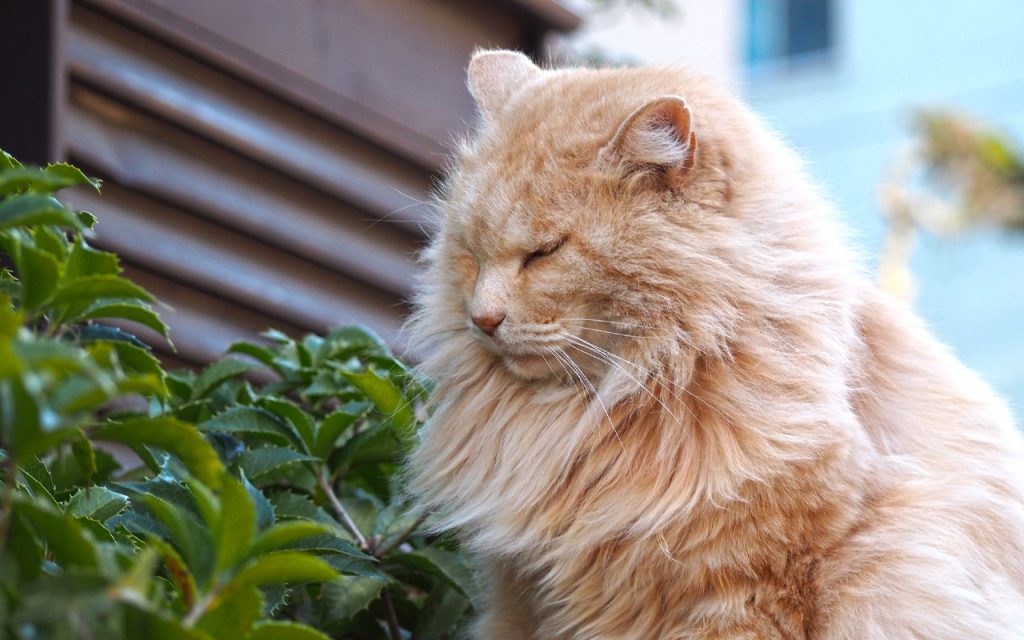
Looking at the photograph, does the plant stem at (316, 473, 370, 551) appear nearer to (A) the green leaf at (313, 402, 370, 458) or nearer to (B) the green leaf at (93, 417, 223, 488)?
(A) the green leaf at (313, 402, 370, 458)

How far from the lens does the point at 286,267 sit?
3.21 metres

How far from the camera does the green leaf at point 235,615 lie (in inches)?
37.6

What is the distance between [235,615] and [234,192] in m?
2.20

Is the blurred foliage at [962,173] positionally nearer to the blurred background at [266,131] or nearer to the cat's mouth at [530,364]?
the blurred background at [266,131]

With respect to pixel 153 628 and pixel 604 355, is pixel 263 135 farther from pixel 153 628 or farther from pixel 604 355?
pixel 153 628

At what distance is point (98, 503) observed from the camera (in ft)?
4.37

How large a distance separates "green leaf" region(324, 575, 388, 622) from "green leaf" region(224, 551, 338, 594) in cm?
62

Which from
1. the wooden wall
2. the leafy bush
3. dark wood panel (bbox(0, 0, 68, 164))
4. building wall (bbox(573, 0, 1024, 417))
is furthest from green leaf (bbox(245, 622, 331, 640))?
building wall (bbox(573, 0, 1024, 417))

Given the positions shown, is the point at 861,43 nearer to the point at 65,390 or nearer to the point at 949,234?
the point at 949,234

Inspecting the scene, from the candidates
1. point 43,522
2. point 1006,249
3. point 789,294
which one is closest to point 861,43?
point 1006,249

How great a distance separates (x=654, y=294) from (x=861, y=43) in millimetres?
10950

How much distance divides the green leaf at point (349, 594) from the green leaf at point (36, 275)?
70cm

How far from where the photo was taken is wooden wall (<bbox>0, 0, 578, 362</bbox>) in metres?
2.72

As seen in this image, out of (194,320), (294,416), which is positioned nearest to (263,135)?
(194,320)
